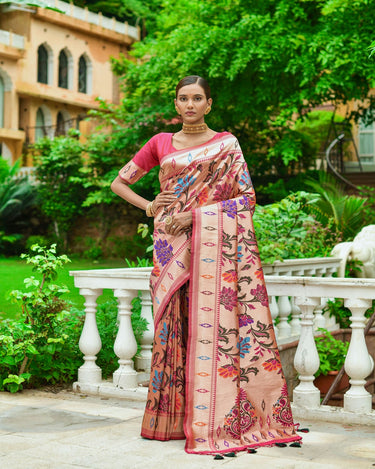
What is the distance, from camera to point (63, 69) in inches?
1038

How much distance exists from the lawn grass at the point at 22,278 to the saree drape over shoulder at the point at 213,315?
5.84ft

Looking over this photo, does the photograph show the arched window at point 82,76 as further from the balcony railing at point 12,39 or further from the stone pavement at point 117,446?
the stone pavement at point 117,446

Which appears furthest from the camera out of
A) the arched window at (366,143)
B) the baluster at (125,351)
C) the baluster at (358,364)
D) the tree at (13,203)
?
the arched window at (366,143)

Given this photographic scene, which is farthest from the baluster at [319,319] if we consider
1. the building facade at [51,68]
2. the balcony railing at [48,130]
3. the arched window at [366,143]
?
the balcony railing at [48,130]

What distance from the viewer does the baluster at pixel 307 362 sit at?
4.25 meters

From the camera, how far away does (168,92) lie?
15.2m

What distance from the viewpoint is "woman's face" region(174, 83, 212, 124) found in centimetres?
360

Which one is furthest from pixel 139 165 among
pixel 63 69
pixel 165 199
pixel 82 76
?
pixel 82 76

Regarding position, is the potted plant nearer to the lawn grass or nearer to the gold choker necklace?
the lawn grass

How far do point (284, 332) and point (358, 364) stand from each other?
190 cm

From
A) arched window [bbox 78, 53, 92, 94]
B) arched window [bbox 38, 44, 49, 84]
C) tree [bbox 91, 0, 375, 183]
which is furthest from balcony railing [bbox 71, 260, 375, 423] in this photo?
arched window [bbox 78, 53, 92, 94]

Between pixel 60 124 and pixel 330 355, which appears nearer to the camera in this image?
pixel 330 355

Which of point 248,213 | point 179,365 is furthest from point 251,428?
point 248,213

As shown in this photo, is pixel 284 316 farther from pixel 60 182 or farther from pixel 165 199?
pixel 60 182
